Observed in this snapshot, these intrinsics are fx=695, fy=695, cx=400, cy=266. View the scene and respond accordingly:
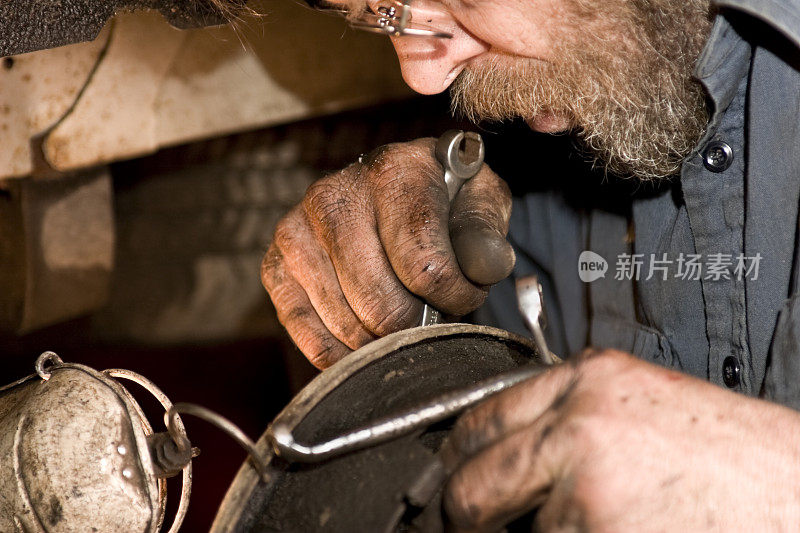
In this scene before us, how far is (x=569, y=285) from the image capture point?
1499 millimetres

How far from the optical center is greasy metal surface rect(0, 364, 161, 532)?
0.77 meters

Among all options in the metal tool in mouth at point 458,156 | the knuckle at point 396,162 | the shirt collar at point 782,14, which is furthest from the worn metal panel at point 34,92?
the shirt collar at point 782,14

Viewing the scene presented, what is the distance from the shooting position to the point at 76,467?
77cm

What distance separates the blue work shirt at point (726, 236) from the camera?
1.00 metres

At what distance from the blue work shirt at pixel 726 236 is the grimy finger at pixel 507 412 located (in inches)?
18.8

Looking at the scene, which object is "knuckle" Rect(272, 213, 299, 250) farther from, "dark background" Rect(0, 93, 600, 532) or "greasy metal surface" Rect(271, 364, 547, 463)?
"dark background" Rect(0, 93, 600, 532)

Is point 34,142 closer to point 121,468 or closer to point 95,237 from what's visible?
point 95,237

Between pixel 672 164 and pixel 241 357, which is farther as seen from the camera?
pixel 241 357

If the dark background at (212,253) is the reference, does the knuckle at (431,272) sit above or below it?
above

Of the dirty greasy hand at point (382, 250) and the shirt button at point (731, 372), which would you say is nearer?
the dirty greasy hand at point (382, 250)

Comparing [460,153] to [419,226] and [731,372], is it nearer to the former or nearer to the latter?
[419,226]

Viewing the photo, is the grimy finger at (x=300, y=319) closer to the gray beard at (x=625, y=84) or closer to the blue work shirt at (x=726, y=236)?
the gray beard at (x=625, y=84)

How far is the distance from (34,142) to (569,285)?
3.69 feet

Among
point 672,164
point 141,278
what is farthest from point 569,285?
point 141,278
